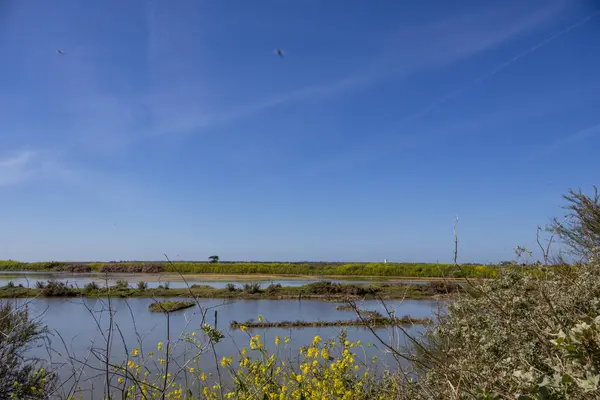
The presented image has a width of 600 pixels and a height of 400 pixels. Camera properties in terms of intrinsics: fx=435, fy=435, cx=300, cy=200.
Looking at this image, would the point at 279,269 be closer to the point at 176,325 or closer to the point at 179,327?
the point at 176,325

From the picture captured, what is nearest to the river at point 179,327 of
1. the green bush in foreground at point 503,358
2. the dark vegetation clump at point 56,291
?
the dark vegetation clump at point 56,291

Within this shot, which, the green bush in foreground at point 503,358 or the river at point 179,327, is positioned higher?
the green bush in foreground at point 503,358

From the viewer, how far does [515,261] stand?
12.6ft

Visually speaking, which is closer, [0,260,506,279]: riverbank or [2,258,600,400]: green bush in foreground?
[2,258,600,400]: green bush in foreground

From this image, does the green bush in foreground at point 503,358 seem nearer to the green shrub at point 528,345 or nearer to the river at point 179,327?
the green shrub at point 528,345

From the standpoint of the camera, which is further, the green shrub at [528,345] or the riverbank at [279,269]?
the riverbank at [279,269]

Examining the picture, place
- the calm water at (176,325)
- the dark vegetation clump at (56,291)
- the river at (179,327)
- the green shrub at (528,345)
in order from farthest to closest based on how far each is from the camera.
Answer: the dark vegetation clump at (56,291)
the calm water at (176,325)
the river at (179,327)
the green shrub at (528,345)

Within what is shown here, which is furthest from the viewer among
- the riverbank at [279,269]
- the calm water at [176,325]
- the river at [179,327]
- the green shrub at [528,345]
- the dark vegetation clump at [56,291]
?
the riverbank at [279,269]

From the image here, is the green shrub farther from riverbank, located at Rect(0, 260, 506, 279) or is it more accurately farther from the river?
riverbank, located at Rect(0, 260, 506, 279)

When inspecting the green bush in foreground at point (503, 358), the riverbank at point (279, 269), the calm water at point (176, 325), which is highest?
the green bush in foreground at point (503, 358)

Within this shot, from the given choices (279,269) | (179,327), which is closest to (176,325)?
(179,327)

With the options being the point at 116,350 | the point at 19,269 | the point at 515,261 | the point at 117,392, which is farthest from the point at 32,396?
the point at 19,269

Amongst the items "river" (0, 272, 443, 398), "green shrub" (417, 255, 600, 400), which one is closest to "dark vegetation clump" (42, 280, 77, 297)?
"river" (0, 272, 443, 398)

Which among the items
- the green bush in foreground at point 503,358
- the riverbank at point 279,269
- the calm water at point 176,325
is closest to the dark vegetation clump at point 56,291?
the calm water at point 176,325
